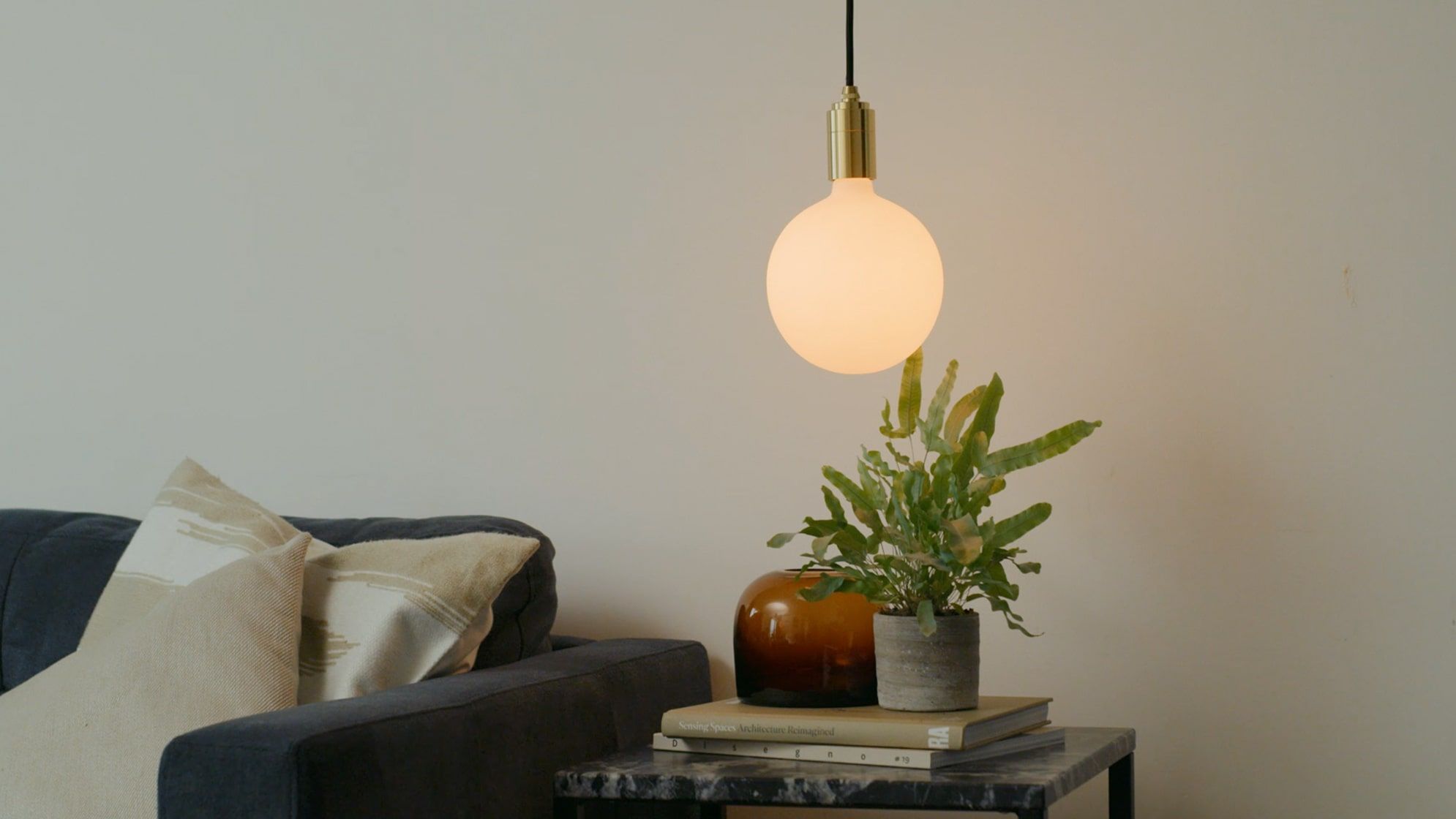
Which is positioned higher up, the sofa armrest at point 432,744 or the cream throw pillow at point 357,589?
the cream throw pillow at point 357,589

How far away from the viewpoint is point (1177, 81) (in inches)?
70.9

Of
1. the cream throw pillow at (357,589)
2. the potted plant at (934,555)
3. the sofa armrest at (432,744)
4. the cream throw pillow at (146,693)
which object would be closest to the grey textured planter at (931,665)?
the potted plant at (934,555)

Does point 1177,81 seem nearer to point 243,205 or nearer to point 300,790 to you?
point 300,790

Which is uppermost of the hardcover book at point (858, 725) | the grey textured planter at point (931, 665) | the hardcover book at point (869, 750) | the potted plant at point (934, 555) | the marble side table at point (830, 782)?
the potted plant at point (934, 555)

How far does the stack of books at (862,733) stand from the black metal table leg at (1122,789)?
0.14 meters

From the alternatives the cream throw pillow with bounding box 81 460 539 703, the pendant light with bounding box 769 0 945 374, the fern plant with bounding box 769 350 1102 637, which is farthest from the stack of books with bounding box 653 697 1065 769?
the pendant light with bounding box 769 0 945 374

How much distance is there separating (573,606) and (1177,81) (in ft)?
3.85

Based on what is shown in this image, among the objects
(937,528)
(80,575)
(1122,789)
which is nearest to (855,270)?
(937,528)

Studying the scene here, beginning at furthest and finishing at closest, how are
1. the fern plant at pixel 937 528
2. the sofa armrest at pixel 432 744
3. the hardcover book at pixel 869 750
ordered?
the fern plant at pixel 937 528 < the hardcover book at pixel 869 750 < the sofa armrest at pixel 432 744

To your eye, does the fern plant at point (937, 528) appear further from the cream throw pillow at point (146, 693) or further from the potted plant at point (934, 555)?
the cream throw pillow at point (146, 693)

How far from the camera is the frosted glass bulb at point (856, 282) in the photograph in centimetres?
160

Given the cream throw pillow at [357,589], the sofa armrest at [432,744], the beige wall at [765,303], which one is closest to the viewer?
the sofa armrest at [432,744]

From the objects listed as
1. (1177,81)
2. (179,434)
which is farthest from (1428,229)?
(179,434)

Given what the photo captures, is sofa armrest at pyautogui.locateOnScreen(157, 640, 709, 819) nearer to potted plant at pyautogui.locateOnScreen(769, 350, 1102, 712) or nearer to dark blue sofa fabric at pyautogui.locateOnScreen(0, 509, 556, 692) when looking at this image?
dark blue sofa fabric at pyautogui.locateOnScreen(0, 509, 556, 692)
